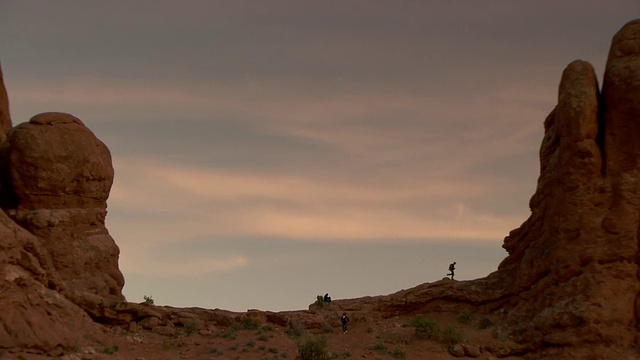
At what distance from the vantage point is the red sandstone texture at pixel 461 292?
29859mm

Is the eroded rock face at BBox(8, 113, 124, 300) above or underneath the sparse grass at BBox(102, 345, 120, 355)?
above

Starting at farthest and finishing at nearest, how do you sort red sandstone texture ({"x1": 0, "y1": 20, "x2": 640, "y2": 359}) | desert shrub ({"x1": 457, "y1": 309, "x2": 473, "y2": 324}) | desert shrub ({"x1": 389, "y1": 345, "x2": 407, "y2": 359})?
desert shrub ({"x1": 457, "y1": 309, "x2": 473, "y2": 324}), desert shrub ({"x1": 389, "y1": 345, "x2": 407, "y2": 359}), red sandstone texture ({"x1": 0, "y1": 20, "x2": 640, "y2": 359})

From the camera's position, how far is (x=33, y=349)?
88.3 feet

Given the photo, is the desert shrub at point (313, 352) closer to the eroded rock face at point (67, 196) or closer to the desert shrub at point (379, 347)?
the desert shrub at point (379, 347)

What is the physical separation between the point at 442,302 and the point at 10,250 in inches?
839

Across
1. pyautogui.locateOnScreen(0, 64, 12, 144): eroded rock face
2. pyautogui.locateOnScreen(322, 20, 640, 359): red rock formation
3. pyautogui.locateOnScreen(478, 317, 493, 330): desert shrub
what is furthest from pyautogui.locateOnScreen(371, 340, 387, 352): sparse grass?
pyautogui.locateOnScreen(0, 64, 12, 144): eroded rock face

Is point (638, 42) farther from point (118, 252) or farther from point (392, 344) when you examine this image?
point (118, 252)

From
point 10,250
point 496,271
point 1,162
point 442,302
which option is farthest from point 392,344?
point 1,162

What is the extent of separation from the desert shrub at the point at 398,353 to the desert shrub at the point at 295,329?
16.1 feet

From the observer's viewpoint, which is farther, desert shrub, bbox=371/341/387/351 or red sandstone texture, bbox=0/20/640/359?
desert shrub, bbox=371/341/387/351

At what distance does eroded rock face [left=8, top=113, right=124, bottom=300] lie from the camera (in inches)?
1302

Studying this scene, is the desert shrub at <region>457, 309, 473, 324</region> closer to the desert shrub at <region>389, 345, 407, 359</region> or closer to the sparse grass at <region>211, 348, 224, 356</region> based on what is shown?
the desert shrub at <region>389, 345, 407, 359</region>

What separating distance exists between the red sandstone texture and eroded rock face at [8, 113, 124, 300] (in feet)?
0.21

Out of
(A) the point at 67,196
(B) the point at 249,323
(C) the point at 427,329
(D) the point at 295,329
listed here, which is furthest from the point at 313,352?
(A) the point at 67,196
